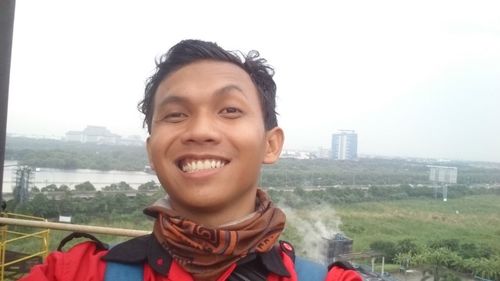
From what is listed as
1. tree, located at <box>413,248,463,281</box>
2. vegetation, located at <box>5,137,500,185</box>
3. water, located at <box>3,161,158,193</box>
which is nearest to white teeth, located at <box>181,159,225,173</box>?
tree, located at <box>413,248,463,281</box>

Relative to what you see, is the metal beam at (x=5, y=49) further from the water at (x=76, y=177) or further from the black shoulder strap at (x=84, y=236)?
the water at (x=76, y=177)

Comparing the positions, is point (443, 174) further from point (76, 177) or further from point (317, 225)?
point (76, 177)

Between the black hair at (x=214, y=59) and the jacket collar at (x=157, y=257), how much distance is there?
24 centimetres

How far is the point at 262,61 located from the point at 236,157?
268 mm

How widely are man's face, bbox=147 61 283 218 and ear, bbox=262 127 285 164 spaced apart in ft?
0.22

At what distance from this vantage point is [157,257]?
72 cm

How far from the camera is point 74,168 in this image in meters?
4.54

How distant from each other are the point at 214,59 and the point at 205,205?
298 millimetres

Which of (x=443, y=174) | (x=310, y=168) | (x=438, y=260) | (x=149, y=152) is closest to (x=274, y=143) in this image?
(x=149, y=152)

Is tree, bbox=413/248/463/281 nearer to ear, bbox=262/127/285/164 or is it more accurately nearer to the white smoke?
the white smoke

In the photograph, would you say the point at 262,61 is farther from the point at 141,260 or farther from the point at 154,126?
the point at 141,260

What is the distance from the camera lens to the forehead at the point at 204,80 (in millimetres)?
756

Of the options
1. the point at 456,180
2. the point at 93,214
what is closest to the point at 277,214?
the point at 93,214

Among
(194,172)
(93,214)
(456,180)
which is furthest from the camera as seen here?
(456,180)
